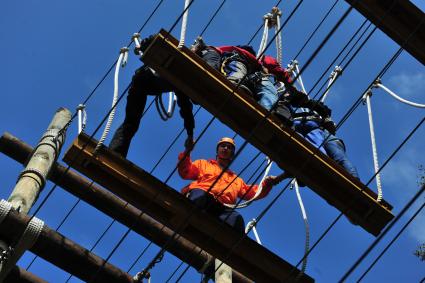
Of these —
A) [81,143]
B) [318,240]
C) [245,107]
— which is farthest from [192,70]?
[318,240]

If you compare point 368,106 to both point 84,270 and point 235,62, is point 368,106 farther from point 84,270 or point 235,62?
point 84,270

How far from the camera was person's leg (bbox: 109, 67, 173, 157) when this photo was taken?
21.7ft

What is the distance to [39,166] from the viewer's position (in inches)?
268

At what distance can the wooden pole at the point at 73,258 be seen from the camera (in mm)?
6414

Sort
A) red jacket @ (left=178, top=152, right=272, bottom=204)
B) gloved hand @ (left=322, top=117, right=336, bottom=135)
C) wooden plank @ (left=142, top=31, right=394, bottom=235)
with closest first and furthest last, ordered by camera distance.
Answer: wooden plank @ (left=142, top=31, right=394, bottom=235), gloved hand @ (left=322, top=117, right=336, bottom=135), red jacket @ (left=178, top=152, right=272, bottom=204)

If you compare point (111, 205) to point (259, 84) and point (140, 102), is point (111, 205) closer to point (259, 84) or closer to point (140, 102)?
point (140, 102)

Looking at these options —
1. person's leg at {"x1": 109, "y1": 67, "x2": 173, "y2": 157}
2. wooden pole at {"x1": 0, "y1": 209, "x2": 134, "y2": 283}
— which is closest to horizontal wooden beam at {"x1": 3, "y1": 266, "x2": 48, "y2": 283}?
wooden pole at {"x1": 0, "y1": 209, "x2": 134, "y2": 283}

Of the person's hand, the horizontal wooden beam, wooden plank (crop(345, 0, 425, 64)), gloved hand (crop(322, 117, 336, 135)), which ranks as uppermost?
wooden plank (crop(345, 0, 425, 64))

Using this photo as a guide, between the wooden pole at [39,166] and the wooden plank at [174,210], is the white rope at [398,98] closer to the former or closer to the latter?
the wooden plank at [174,210]

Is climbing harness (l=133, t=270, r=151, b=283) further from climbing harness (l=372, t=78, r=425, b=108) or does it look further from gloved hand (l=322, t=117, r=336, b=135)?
climbing harness (l=372, t=78, r=425, b=108)

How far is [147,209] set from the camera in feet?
21.0

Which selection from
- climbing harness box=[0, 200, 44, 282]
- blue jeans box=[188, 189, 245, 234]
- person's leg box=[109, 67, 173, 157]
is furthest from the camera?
blue jeans box=[188, 189, 245, 234]

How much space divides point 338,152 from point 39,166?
7.39 ft

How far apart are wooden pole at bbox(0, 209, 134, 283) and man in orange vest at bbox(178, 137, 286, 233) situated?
0.82 m
